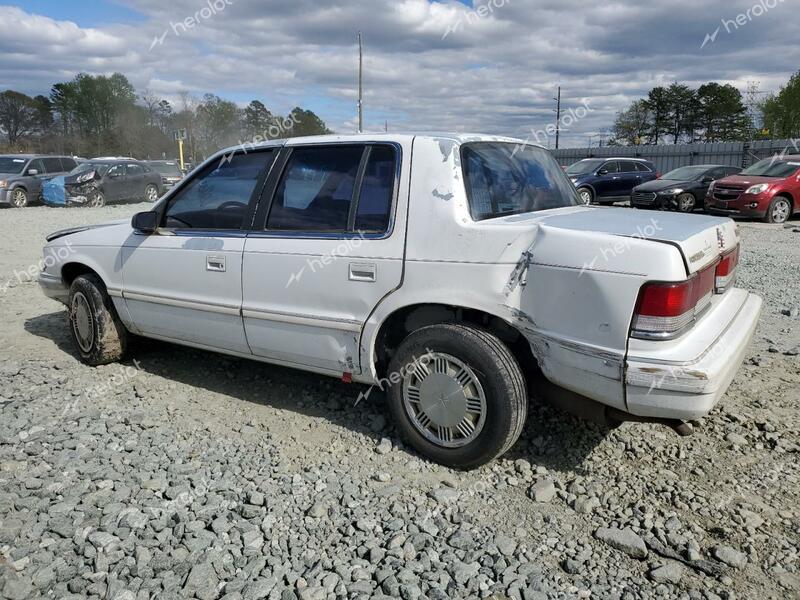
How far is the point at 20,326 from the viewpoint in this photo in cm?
602

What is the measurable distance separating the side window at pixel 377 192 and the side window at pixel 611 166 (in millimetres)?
17606

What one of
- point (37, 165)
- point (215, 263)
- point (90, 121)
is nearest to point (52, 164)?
point (37, 165)

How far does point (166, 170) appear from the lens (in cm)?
2377

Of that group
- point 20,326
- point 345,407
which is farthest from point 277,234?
point 20,326

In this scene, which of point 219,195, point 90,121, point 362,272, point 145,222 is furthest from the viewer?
point 90,121

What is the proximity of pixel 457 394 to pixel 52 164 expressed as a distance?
23.1m

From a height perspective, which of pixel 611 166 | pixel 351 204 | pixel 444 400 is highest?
pixel 611 166

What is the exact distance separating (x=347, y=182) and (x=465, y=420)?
1516mm

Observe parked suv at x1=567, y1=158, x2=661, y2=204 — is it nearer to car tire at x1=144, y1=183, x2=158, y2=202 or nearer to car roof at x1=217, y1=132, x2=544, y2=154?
car tire at x1=144, y1=183, x2=158, y2=202

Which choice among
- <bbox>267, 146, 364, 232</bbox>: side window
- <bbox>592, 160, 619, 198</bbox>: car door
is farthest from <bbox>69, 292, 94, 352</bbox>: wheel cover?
<bbox>592, 160, 619, 198</bbox>: car door

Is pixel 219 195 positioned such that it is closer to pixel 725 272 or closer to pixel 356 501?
pixel 356 501

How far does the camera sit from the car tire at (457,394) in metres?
3.03

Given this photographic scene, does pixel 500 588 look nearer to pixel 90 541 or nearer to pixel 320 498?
pixel 320 498

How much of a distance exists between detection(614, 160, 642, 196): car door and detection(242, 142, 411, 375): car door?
17.5m
